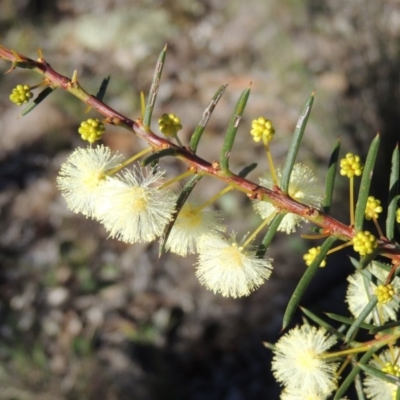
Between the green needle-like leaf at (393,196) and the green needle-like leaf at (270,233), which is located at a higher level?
the green needle-like leaf at (393,196)

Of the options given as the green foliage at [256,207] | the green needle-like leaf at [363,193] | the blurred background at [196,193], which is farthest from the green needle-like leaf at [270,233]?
the blurred background at [196,193]

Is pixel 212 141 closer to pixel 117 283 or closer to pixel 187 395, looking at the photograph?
pixel 117 283

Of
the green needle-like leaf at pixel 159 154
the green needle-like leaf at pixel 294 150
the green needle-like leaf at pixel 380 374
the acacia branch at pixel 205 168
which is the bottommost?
the green needle-like leaf at pixel 380 374

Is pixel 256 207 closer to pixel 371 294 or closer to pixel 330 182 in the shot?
pixel 330 182

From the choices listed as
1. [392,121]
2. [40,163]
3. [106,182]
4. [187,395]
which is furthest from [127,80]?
[106,182]

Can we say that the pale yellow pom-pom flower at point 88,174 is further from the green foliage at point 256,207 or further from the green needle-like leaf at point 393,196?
the green needle-like leaf at point 393,196

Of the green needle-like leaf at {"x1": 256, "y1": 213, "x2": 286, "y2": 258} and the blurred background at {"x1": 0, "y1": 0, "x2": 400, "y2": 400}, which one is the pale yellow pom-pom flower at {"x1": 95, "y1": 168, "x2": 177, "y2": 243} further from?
the blurred background at {"x1": 0, "y1": 0, "x2": 400, "y2": 400}

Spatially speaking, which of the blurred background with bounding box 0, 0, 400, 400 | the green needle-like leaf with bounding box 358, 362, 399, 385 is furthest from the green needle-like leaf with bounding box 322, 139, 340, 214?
the blurred background with bounding box 0, 0, 400, 400

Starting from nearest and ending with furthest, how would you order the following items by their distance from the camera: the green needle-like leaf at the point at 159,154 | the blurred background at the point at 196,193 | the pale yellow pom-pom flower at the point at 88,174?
1. the green needle-like leaf at the point at 159,154
2. the pale yellow pom-pom flower at the point at 88,174
3. the blurred background at the point at 196,193

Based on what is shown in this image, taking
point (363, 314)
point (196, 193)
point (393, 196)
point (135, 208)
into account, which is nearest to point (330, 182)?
point (393, 196)

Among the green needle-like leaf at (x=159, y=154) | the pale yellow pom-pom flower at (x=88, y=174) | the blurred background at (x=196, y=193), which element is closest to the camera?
the green needle-like leaf at (x=159, y=154)
